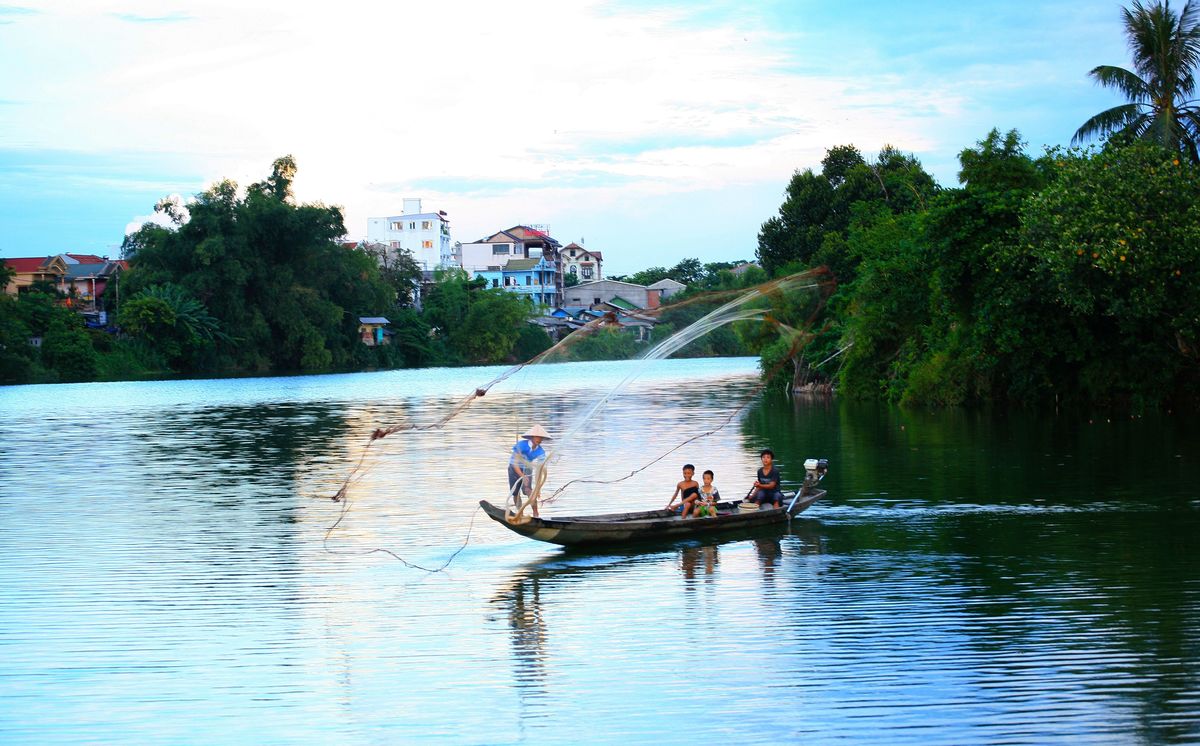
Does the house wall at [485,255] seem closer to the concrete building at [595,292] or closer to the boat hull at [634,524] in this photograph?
the concrete building at [595,292]

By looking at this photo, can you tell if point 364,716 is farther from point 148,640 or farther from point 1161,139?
point 1161,139

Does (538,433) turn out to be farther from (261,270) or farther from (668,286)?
(668,286)

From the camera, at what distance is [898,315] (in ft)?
142

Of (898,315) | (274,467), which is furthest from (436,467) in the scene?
(898,315)

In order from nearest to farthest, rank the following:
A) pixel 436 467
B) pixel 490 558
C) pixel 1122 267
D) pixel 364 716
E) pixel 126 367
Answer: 1. pixel 364 716
2. pixel 490 558
3. pixel 436 467
4. pixel 1122 267
5. pixel 126 367

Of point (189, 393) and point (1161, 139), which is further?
point (189, 393)

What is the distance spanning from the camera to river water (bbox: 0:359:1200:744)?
905cm

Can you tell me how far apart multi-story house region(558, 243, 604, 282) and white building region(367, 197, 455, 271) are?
1977 centimetres

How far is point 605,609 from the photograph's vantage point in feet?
41.1

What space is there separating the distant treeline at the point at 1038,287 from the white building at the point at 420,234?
339ft

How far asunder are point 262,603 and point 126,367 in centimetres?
7436

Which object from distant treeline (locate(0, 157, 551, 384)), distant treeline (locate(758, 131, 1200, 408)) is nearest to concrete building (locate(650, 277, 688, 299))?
distant treeline (locate(0, 157, 551, 384))

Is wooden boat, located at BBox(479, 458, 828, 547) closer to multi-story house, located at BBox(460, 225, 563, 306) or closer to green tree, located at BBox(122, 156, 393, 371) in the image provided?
green tree, located at BBox(122, 156, 393, 371)

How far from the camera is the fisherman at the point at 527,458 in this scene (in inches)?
588
